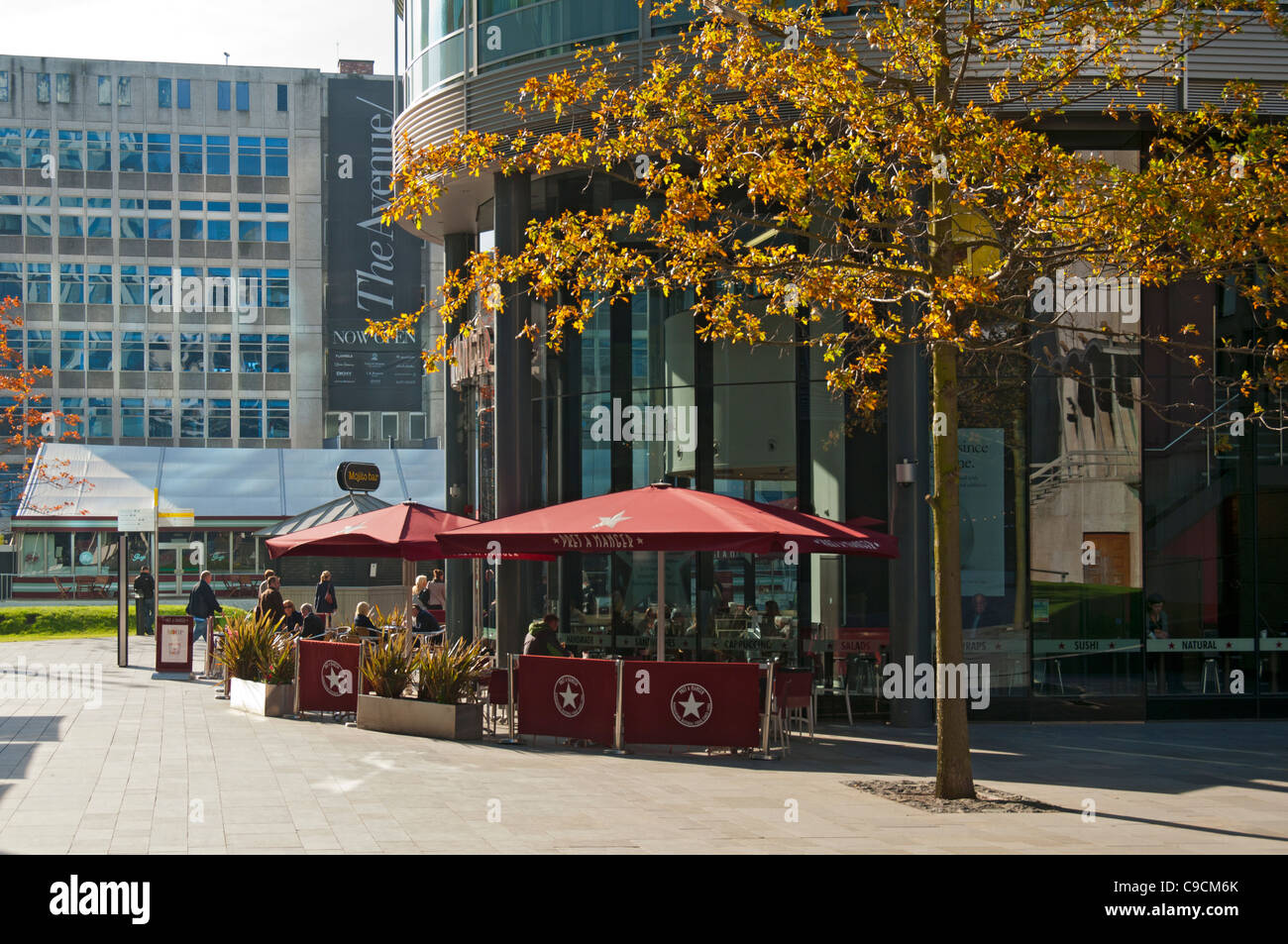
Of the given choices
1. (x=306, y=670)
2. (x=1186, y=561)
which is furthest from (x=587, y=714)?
(x=1186, y=561)

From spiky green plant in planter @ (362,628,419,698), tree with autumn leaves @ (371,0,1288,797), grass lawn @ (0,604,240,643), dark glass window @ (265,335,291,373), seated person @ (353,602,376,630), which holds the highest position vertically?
dark glass window @ (265,335,291,373)

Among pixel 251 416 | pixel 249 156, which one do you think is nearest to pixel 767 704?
pixel 251 416

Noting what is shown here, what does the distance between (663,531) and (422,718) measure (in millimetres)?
3583

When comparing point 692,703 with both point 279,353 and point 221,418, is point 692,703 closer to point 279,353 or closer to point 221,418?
point 279,353

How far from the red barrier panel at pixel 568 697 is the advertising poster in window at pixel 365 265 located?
1730 inches

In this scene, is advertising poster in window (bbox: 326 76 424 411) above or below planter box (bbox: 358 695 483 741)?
above

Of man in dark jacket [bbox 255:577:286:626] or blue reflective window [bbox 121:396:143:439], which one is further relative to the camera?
blue reflective window [bbox 121:396:143:439]

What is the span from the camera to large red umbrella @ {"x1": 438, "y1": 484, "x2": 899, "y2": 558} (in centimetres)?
1323

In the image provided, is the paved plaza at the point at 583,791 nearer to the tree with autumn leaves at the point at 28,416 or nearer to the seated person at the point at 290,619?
the seated person at the point at 290,619

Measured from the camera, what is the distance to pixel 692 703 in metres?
13.7

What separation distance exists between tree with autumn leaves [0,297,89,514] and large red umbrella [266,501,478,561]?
18538mm

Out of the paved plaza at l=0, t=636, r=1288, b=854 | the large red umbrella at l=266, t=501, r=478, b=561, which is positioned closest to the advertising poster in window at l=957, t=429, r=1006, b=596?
the paved plaza at l=0, t=636, r=1288, b=854

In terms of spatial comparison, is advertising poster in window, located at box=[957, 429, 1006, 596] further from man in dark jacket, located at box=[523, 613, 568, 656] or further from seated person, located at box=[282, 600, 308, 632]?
seated person, located at box=[282, 600, 308, 632]

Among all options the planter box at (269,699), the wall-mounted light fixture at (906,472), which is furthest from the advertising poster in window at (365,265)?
the wall-mounted light fixture at (906,472)
